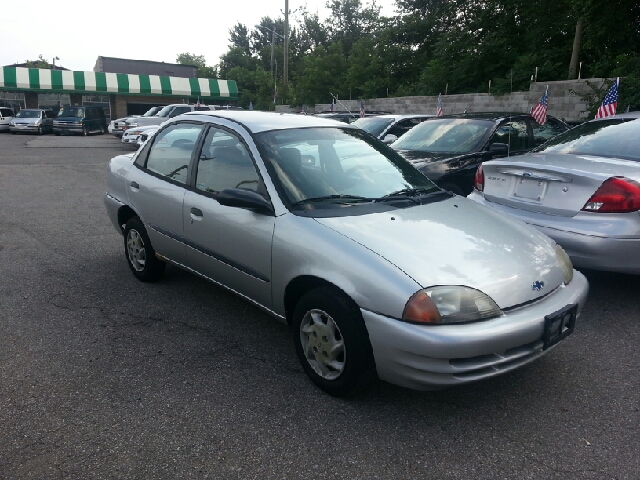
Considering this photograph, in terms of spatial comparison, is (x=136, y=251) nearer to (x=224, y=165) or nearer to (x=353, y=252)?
(x=224, y=165)

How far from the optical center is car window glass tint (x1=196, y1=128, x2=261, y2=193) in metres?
3.73

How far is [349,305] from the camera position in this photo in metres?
2.90

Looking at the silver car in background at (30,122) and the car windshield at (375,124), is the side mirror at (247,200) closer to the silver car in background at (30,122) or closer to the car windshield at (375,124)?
the car windshield at (375,124)

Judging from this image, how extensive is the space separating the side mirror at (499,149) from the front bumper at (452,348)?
433cm

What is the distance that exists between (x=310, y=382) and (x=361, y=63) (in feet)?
107

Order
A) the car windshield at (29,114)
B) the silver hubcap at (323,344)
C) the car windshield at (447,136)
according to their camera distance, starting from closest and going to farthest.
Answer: the silver hubcap at (323,344)
the car windshield at (447,136)
the car windshield at (29,114)

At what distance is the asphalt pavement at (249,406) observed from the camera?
2.55m

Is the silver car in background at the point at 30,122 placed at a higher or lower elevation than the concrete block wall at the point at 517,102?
lower

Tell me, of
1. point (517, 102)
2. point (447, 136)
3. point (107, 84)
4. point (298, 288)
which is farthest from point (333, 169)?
point (107, 84)

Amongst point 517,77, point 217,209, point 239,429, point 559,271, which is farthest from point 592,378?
point 517,77

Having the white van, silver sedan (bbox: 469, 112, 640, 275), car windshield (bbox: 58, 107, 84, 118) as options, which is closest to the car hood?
silver sedan (bbox: 469, 112, 640, 275)

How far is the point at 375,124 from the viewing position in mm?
11320

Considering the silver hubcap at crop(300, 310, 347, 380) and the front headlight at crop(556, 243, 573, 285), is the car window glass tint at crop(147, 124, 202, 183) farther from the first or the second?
the front headlight at crop(556, 243, 573, 285)

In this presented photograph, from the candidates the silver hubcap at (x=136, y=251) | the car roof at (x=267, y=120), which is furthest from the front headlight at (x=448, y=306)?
the silver hubcap at (x=136, y=251)
